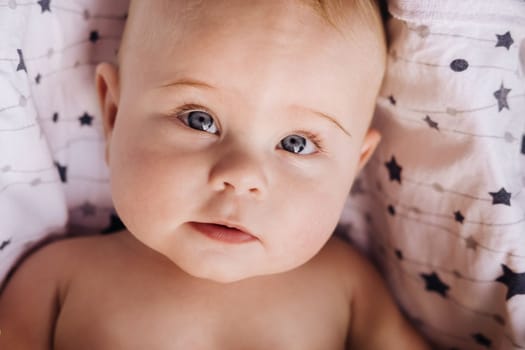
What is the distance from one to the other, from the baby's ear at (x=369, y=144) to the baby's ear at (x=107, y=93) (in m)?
0.52

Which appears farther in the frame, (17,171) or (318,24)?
(17,171)

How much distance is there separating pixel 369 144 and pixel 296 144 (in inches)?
9.1

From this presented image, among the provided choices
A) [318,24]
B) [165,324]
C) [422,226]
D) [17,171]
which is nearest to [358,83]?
[318,24]

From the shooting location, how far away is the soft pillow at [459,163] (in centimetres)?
120

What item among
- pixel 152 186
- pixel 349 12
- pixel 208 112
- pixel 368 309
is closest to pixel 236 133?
pixel 208 112

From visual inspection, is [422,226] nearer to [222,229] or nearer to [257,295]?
[257,295]

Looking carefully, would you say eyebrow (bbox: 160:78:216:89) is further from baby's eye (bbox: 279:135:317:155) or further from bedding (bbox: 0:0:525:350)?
bedding (bbox: 0:0:525:350)

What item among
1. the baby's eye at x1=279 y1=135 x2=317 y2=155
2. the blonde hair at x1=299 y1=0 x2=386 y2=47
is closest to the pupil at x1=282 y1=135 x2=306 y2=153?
the baby's eye at x1=279 y1=135 x2=317 y2=155

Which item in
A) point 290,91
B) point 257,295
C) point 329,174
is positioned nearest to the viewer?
point 290,91

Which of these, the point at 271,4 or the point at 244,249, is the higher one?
the point at 271,4

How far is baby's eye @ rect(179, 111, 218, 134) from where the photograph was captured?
116 cm

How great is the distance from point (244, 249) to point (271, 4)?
1.40 feet

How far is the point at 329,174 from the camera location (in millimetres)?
1202

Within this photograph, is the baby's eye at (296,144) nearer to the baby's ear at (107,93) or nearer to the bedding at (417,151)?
the bedding at (417,151)
